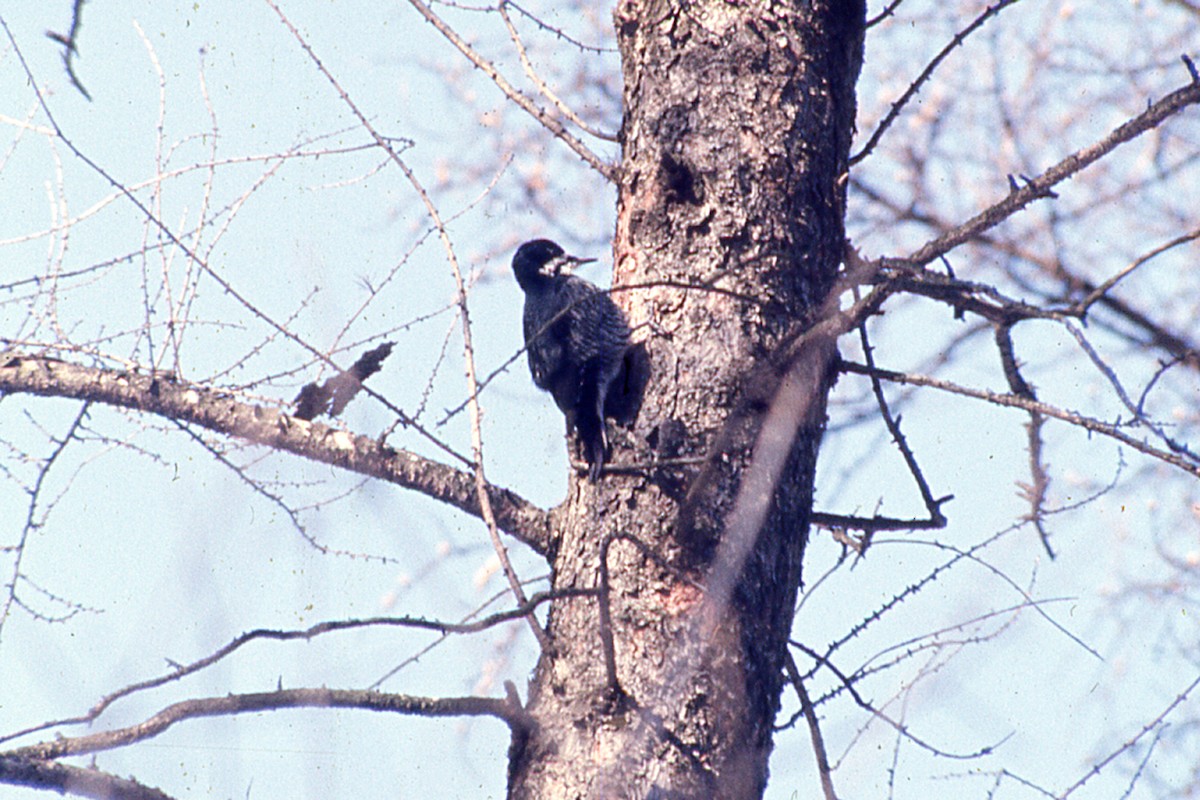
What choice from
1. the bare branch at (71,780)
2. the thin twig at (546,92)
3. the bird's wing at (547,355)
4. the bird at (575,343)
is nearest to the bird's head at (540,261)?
the bird at (575,343)

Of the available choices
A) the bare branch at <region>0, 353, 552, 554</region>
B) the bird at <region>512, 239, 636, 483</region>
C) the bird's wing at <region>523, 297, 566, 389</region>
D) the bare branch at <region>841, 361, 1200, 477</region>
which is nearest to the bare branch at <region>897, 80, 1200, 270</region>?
the bare branch at <region>841, 361, 1200, 477</region>

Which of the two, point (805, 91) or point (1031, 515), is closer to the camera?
point (1031, 515)

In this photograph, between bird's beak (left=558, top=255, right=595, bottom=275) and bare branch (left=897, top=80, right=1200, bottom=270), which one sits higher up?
bird's beak (left=558, top=255, right=595, bottom=275)

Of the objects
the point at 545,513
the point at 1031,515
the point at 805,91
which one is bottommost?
the point at 1031,515

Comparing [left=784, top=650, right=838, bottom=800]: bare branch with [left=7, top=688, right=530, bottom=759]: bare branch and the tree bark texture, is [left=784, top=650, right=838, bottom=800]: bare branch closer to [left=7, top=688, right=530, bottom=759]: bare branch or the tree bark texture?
the tree bark texture

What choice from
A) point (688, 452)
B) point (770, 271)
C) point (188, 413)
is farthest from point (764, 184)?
point (188, 413)

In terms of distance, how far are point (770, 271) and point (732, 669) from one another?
82 centimetres

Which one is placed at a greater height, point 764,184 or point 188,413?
point 764,184

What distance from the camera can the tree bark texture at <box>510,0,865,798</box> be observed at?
1995mm

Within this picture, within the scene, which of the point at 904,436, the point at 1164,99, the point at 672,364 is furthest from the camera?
the point at 672,364

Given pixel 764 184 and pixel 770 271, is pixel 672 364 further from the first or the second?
pixel 764 184

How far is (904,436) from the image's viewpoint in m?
2.23

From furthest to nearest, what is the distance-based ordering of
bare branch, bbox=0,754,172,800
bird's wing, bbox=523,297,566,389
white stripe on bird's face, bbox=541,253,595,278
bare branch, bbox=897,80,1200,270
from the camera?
white stripe on bird's face, bbox=541,253,595,278
bird's wing, bbox=523,297,566,389
bare branch, bbox=897,80,1200,270
bare branch, bbox=0,754,172,800

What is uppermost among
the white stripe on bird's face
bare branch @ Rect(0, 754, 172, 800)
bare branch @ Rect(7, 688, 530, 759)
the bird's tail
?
the white stripe on bird's face
